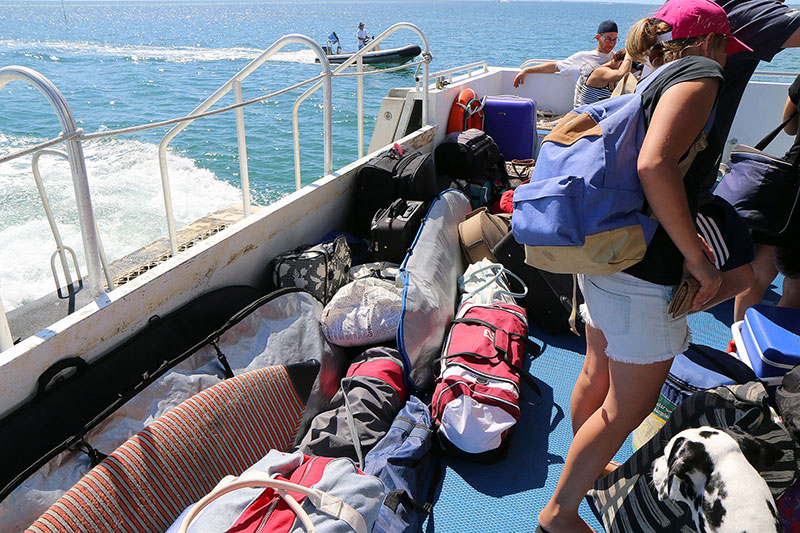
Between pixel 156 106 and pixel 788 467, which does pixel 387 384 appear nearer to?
pixel 788 467

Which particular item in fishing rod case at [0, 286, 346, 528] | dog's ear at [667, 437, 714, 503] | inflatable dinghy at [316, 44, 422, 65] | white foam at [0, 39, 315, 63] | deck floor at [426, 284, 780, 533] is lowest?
white foam at [0, 39, 315, 63]

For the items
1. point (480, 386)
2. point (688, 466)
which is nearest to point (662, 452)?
point (688, 466)

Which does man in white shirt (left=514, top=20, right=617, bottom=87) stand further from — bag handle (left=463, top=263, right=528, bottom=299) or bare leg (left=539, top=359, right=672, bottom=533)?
bare leg (left=539, top=359, right=672, bottom=533)

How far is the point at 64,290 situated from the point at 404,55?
2142 cm

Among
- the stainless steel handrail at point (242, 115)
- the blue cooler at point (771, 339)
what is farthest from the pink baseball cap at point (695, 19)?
the stainless steel handrail at point (242, 115)

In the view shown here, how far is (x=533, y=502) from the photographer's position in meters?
1.81

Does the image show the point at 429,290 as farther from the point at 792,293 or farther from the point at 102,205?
the point at 102,205

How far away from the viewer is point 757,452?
115 centimetres

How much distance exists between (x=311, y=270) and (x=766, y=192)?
72.4 inches

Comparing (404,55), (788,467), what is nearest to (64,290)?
(788,467)

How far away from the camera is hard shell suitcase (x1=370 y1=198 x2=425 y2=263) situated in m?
2.83

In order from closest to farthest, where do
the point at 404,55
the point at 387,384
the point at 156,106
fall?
1. the point at 387,384
2. the point at 156,106
3. the point at 404,55

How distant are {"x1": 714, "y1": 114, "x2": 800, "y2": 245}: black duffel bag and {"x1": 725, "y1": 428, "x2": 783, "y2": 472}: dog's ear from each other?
115cm

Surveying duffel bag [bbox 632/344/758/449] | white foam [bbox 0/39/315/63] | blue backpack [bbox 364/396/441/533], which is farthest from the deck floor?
white foam [bbox 0/39/315/63]
